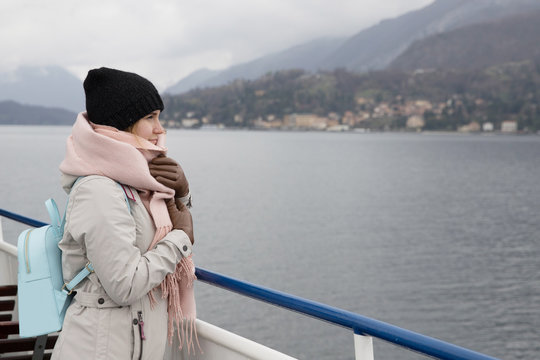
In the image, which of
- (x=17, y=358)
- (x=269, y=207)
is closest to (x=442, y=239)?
(x=269, y=207)

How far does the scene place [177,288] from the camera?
1.72m

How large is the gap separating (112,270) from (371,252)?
68.3 ft

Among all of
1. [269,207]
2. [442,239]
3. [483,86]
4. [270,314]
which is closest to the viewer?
[270,314]

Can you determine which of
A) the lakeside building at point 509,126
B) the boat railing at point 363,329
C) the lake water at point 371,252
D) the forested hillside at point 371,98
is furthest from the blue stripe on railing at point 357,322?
the lakeside building at point 509,126

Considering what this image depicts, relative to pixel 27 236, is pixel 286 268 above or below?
below

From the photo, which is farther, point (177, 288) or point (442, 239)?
point (442, 239)

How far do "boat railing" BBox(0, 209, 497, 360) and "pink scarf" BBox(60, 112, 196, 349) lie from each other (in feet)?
0.70

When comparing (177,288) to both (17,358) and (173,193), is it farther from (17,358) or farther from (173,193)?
(17,358)

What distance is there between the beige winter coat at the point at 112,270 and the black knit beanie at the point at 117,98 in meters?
0.20

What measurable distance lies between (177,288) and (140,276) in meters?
0.22

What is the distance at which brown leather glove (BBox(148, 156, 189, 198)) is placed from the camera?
1.65 metres

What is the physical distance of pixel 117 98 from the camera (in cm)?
162

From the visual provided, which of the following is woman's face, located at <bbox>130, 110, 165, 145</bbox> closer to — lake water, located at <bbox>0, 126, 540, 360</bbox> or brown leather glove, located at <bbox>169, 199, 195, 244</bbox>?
brown leather glove, located at <bbox>169, 199, 195, 244</bbox>

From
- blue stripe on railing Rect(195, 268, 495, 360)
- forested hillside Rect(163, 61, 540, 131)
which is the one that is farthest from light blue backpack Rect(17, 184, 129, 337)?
forested hillside Rect(163, 61, 540, 131)
